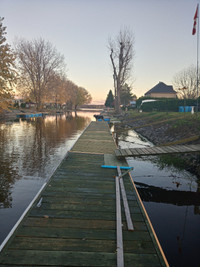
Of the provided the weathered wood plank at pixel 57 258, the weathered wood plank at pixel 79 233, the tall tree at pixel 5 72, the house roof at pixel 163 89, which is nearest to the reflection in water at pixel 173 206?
the weathered wood plank at pixel 79 233

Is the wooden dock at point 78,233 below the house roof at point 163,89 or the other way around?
below

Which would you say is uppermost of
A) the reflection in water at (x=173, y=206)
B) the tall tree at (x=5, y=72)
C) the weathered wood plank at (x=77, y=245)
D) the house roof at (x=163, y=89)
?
the house roof at (x=163, y=89)

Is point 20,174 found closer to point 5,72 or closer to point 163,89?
point 5,72

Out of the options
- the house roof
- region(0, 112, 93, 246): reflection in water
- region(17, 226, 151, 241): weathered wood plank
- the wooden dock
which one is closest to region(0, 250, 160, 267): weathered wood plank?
the wooden dock

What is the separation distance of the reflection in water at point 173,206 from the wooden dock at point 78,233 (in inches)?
50.3

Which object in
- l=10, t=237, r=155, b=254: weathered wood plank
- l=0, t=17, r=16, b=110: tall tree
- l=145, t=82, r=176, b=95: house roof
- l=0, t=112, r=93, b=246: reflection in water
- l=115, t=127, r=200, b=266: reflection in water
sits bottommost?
l=115, t=127, r=200, b=266: reflection in water

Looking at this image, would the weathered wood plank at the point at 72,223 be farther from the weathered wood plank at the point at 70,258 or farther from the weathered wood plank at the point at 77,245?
the weathered wood plank at the point at 70,258

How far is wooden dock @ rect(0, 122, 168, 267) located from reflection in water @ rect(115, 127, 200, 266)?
1.28 meters

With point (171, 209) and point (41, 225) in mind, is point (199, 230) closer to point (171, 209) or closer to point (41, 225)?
point (171, 209)

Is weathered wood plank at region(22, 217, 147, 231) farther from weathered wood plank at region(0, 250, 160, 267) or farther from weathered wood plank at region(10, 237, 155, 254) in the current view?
weathered wood plank at region(0, 250, 160, 267)

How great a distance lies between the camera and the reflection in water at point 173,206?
473 cm

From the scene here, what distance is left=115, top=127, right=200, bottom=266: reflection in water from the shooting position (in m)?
4.73

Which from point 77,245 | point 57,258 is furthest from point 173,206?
point 57,258

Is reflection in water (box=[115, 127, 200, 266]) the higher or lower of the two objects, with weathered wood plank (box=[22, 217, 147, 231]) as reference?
lower
